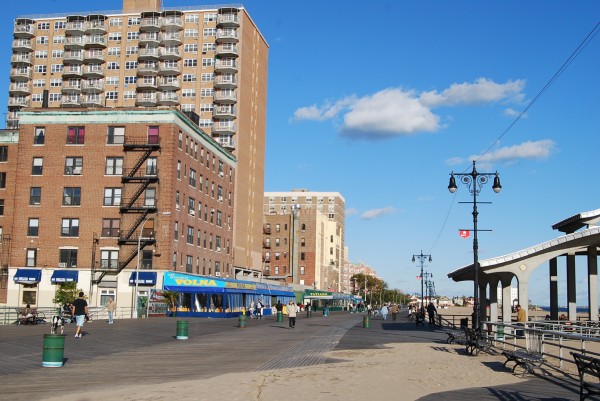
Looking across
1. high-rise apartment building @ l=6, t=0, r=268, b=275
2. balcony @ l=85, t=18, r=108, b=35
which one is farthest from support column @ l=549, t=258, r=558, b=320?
balcony @ l=85, t=18, r=108, b=35

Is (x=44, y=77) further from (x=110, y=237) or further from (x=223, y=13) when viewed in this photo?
(x=110, y=237)

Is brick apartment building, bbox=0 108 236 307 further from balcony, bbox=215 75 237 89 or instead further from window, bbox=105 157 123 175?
balcony, bbox=215 75 237 89

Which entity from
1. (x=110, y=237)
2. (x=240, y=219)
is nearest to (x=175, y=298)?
(x=110, y=237)

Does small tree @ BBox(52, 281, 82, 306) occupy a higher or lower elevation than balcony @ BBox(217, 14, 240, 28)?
lower

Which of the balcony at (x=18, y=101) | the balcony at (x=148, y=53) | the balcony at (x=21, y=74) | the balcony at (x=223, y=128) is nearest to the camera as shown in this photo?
the balcony at (x=223, y=128)

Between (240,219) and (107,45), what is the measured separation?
3381 cm

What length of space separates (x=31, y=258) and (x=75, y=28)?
167 ft

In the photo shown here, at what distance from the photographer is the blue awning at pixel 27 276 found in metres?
64.9

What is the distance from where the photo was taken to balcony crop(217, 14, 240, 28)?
331ft

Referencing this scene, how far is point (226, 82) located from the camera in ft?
330

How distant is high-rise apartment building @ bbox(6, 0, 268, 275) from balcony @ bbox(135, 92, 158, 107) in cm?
15

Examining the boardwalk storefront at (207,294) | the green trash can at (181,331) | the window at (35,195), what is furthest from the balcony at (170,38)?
the green trash can at (181,331)

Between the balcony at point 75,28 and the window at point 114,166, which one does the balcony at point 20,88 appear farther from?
the window at point 114,166

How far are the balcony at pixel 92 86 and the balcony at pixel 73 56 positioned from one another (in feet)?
11.6
